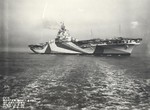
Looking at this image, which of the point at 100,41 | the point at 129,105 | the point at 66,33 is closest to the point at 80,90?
the point at 129,105

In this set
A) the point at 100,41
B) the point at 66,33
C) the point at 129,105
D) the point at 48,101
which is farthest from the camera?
the point at 66,33

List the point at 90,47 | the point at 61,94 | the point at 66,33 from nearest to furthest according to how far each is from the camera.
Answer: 1. the point at 61,94
2. the point at 90,47
3. the point at 66,33

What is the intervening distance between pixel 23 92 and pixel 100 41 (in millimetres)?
70195

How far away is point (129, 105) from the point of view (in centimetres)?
1359

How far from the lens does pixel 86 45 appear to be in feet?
309

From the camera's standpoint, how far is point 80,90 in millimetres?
18594

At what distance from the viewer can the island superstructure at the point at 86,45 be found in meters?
82.3

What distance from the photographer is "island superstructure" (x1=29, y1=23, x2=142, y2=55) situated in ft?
270

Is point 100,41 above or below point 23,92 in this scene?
above

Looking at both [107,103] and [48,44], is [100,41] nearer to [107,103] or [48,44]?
[48,44]

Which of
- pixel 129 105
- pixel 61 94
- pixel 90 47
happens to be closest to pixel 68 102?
pixel 61 94

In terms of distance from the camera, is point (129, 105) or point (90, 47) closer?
point (129, 105)

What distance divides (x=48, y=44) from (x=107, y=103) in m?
99.7

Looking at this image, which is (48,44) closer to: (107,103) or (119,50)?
(119,50)
